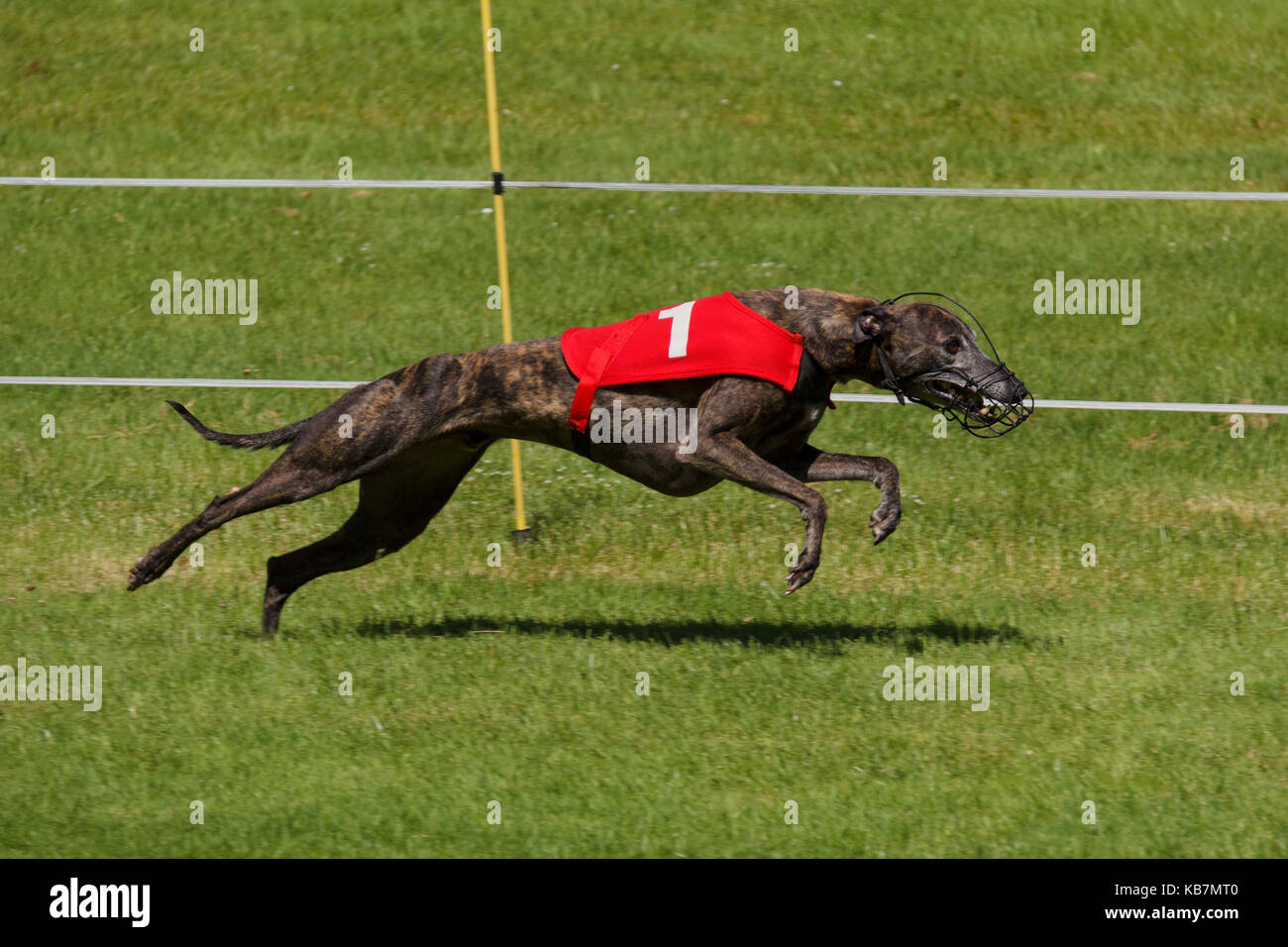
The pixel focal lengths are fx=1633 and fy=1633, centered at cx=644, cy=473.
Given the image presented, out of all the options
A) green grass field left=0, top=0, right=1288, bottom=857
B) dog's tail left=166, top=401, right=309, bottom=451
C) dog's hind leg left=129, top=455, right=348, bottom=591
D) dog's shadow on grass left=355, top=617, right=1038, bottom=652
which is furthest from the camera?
dog's shadow on grass left=355, top=617, right=1038, bottom=652

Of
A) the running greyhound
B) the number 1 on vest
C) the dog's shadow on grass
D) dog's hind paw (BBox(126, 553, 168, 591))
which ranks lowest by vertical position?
the dog's shadow on grass

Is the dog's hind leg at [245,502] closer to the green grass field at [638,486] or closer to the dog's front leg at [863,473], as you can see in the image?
the green grass field at [638,486]

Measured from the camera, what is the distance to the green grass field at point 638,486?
7344 millimetres

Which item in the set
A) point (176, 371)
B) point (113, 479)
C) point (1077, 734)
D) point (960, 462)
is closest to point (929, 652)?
point (1077, 734)

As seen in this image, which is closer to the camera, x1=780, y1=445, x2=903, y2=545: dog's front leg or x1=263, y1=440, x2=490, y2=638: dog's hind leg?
x1=780, y1=445, x2=903, y2=545: dog's front leg

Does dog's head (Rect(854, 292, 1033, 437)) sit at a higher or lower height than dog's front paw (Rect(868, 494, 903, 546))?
higher

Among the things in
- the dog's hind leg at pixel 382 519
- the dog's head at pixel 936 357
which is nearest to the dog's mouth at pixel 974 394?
the dog's head at pixel 936 357

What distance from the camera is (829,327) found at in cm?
827

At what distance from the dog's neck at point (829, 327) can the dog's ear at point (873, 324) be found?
4 cm

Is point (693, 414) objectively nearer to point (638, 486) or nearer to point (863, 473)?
point (863, 473)

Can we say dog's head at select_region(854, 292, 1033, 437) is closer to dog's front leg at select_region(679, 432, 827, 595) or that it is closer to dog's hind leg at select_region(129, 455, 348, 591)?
dog's front leg at select_region(679, 432, 827, 595)

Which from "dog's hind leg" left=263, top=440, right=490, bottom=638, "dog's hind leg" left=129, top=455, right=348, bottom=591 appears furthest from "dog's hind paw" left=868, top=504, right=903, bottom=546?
"dog's hind leg" left=129, top=455, right=348, bottom=591

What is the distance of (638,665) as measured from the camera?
8.55 m

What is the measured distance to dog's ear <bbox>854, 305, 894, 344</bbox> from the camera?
819cm
